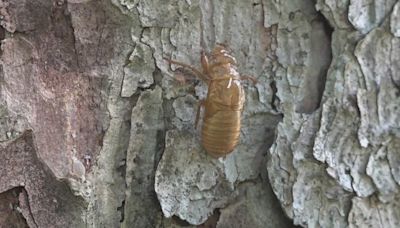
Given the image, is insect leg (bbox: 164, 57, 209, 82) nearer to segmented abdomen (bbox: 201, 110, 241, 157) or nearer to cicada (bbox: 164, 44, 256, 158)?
cicada (bbox: 164, 44, 256, 158)

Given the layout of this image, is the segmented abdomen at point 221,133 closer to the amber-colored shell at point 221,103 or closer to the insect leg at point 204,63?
the amber-colored shell at point 221,103

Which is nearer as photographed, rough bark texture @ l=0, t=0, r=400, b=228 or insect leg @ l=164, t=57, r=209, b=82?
rough bark texture @ l=0, t=0, r=400, b=228

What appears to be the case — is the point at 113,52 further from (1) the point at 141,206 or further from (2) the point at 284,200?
(2) the point at 284,200

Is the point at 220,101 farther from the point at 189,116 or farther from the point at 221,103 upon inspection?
the point at 189,116

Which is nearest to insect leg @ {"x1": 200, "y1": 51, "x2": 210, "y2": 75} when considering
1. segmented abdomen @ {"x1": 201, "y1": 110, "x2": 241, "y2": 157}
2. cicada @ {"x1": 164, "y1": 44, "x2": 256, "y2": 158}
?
cicada @ {"x1": 164, "y1": 44, "x2": 256, "y2": 158}

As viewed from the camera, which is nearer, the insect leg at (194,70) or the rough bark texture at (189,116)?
the rough bark texture at (189,116)

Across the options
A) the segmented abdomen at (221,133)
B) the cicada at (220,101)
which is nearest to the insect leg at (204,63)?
the cicada at (220,101)

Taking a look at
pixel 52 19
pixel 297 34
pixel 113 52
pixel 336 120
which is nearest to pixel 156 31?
pixel 113 52
